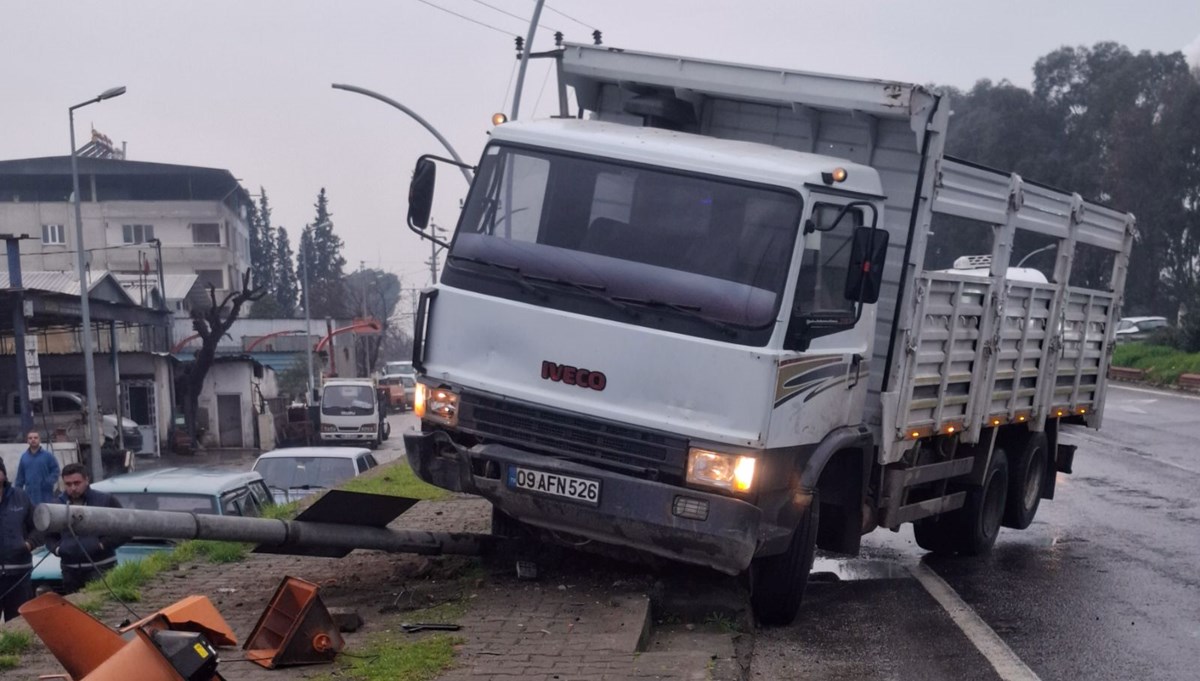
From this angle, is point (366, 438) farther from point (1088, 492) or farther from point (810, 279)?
point (810, 279)

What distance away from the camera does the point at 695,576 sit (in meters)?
8.46

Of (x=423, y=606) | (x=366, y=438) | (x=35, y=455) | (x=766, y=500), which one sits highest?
(x=766, y=500)

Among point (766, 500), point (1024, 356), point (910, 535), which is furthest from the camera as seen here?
point (910, 535)

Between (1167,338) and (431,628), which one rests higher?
(431,628)

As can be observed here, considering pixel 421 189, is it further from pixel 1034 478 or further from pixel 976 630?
pixel 1034 478

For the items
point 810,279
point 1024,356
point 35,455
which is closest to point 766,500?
point 810,279

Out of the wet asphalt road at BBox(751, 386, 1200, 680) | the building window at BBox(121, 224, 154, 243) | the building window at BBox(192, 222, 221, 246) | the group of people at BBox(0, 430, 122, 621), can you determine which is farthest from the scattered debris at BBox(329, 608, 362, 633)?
the building window at BBox(121, 224, 154, 243)

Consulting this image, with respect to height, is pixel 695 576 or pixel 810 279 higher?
pixel 810 279

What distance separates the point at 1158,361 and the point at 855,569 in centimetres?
3553

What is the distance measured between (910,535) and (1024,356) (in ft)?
8.47

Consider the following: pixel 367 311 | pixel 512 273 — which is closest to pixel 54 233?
pixel 367 311

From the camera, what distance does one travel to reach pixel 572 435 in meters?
7.23

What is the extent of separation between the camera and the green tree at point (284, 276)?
359 feet

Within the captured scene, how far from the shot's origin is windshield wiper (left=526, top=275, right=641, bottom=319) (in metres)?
7.12
